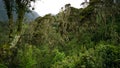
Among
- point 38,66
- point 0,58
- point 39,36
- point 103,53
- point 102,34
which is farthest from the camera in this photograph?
point 39,36

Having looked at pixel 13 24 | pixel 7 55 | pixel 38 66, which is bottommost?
pixel 38 66

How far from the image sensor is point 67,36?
32.5m

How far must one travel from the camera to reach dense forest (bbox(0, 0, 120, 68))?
13.9 meters

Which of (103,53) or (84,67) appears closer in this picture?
(84,67)

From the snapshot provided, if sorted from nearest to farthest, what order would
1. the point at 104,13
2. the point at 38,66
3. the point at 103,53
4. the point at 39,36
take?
the point at 103,53
the point at 38,66
the point at 104,13
the point at 39,36

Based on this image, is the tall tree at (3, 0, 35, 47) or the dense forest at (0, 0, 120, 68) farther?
the tall tree at (3, 0, 35, 47)

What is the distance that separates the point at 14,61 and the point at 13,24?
7.87 feet

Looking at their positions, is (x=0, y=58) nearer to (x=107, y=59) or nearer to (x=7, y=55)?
(x=7, y=55)

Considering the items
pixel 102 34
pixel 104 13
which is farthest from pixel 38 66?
pixel 104 13

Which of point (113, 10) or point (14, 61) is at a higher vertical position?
point (113, 10)

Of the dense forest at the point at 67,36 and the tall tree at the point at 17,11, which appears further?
the tall tree at the point at 17,11

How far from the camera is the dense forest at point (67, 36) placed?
Result: 45.6 ft

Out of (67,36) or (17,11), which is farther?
(67,36)

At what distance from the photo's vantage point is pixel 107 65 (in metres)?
13.2
